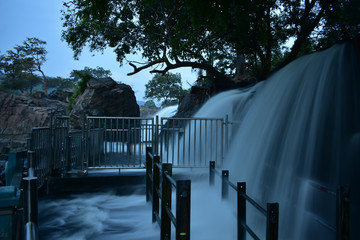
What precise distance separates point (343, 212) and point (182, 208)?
53.7 inches

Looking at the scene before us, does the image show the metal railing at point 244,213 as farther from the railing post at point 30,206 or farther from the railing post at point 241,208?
the railing post at point 30,206

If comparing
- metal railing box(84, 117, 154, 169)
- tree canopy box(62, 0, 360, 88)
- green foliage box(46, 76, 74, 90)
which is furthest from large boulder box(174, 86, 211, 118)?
green foliage box(46, 76, 74, 90)

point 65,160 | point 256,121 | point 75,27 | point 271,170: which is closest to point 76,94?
point 75,27

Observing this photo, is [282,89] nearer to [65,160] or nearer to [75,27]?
[65,160]

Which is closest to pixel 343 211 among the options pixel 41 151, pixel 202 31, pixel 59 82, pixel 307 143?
pixel 307 143

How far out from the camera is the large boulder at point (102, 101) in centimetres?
2078

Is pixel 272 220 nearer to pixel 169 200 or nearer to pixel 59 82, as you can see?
pixel 169 200

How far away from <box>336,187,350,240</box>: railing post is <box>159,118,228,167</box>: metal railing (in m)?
4.50

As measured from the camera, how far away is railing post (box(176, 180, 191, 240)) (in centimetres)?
286

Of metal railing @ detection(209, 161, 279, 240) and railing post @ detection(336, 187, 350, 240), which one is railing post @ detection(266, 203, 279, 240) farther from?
railing post @ detection(336, 187, 350, 240)

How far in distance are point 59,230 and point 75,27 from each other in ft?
47.2

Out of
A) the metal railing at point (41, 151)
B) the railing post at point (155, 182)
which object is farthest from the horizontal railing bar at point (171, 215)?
the metal railing at point (41, 151)

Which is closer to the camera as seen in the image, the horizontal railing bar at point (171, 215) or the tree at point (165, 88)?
the horizontal railing bar at point (171, 215)

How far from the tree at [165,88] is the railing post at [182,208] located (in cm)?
3621
